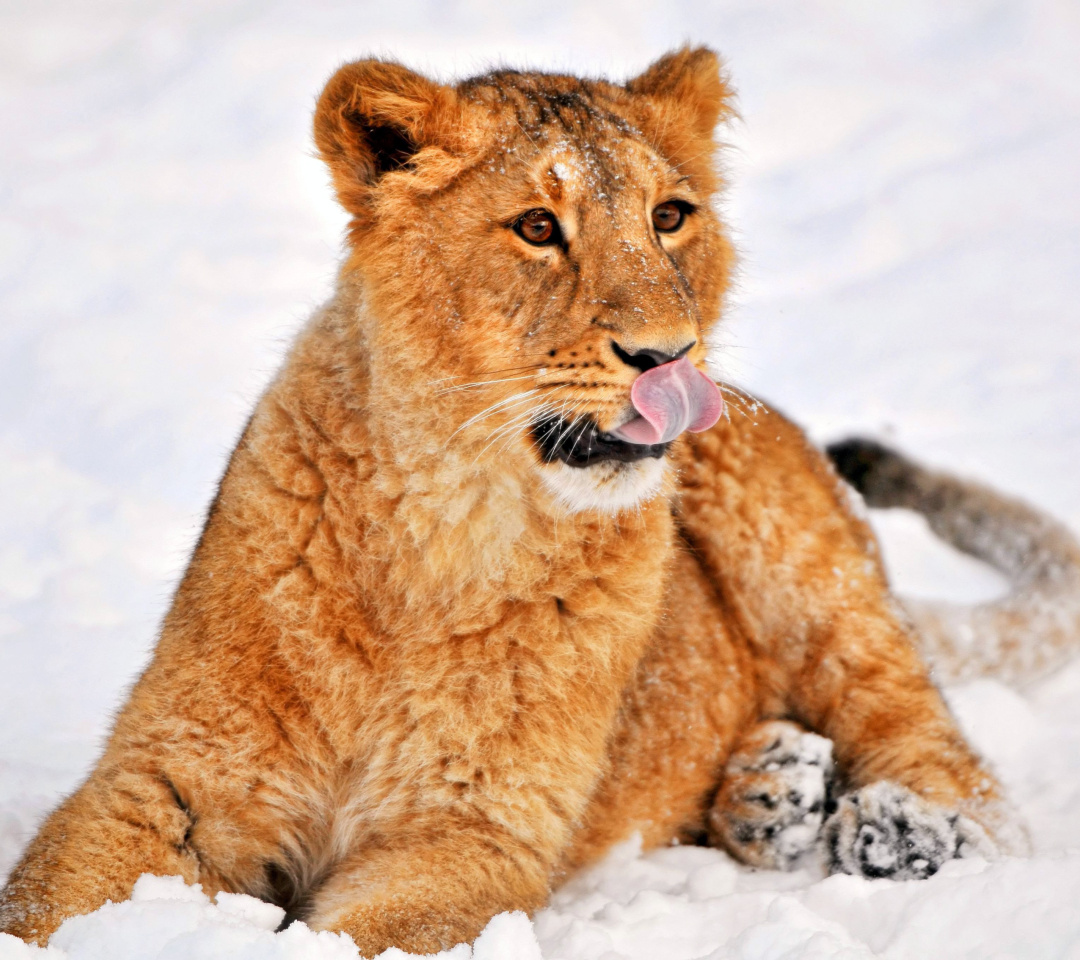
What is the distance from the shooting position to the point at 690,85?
3.84 metres

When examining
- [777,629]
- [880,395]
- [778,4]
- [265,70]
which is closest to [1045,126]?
[778,4]

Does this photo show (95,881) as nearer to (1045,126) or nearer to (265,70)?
(265,70)

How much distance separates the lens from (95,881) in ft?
9.73

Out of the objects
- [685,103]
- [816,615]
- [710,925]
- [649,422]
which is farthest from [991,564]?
[649,422]

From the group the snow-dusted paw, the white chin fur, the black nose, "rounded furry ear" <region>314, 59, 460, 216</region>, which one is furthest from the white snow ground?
the black nose

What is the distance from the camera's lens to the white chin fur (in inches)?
123

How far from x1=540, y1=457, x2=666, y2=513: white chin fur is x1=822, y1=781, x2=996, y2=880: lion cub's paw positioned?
1.31m

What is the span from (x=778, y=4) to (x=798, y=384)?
16.8 ft

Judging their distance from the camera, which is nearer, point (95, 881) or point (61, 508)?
point (95, 881)

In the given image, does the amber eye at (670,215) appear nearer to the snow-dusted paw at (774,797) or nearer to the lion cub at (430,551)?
the lion cub at (430,551)

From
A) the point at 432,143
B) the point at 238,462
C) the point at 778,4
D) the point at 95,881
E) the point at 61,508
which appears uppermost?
the point at 778,4

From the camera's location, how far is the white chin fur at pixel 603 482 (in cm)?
312

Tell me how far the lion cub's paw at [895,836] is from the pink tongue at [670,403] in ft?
4.89

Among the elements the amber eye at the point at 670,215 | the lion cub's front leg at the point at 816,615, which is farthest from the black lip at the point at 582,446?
the lion cub's front leg at the point at 816,615
